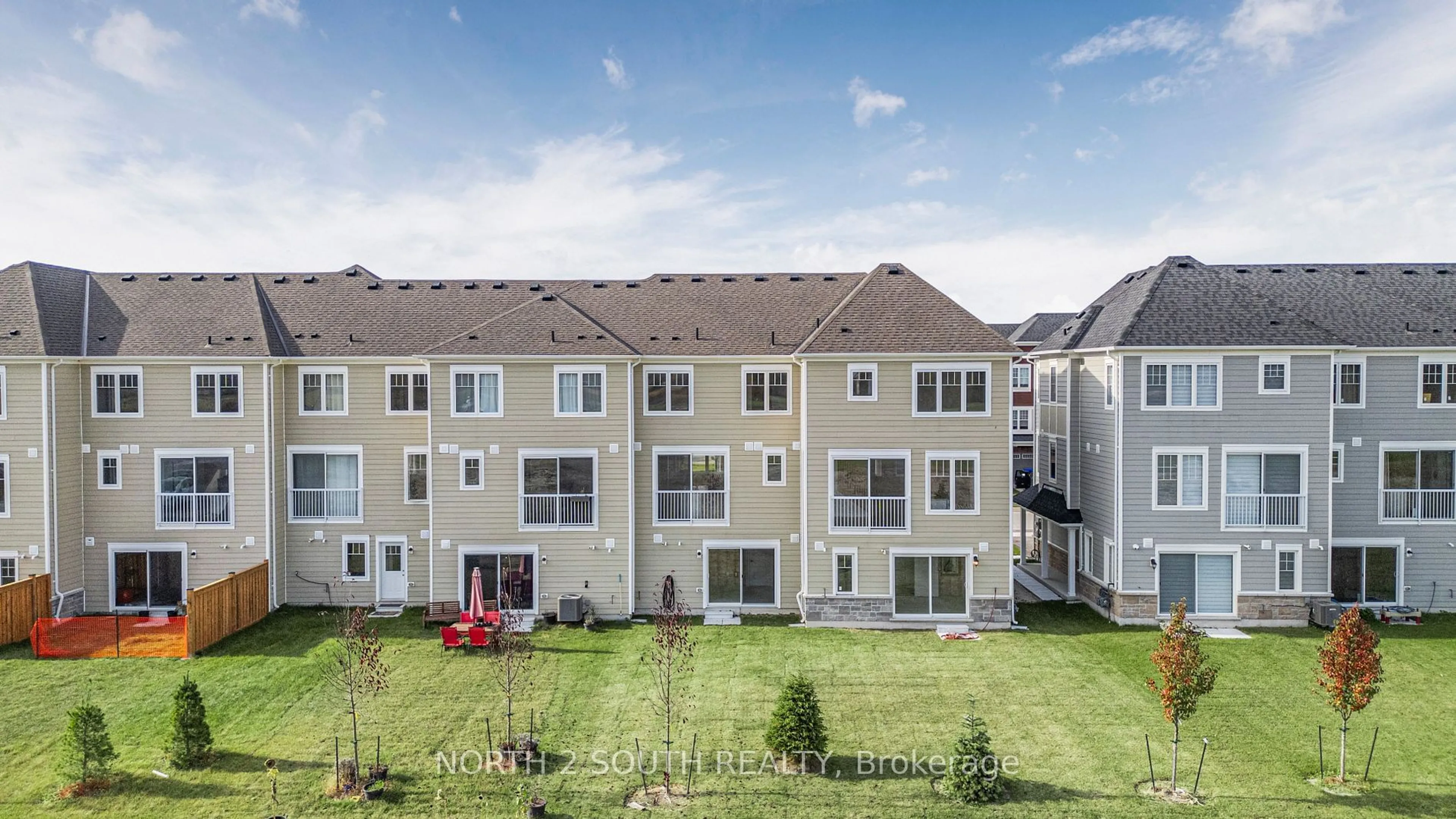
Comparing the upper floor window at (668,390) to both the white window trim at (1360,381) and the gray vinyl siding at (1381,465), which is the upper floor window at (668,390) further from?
the gray vinyl siding at (1381,465)

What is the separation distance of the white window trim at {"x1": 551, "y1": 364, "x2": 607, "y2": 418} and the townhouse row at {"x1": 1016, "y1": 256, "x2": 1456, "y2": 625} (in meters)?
13.9

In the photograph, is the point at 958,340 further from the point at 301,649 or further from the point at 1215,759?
the point at 301,649

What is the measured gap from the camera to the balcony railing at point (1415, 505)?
20594 mm

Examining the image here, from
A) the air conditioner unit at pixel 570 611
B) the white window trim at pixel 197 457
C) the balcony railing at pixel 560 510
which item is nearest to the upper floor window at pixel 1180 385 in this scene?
the balcony railing at pixel 560 510

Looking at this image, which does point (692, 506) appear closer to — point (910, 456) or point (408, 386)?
point (910, 456)

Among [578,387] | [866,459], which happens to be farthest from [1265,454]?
[578,387]

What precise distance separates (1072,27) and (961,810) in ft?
66.4

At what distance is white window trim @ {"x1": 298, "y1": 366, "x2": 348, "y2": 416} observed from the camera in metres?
21.2

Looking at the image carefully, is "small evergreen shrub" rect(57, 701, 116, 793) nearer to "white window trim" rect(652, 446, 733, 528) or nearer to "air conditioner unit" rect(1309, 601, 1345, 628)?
"white window trim" rect(652, 446, 733, 528)

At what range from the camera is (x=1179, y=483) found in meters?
19.7

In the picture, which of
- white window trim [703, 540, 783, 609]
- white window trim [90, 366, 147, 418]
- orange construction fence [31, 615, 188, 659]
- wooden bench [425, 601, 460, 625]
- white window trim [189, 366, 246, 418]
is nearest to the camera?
orange construction fence [31, 615, 188, 659]

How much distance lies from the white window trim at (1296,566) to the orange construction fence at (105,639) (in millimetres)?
27301

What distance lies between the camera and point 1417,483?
20.7m

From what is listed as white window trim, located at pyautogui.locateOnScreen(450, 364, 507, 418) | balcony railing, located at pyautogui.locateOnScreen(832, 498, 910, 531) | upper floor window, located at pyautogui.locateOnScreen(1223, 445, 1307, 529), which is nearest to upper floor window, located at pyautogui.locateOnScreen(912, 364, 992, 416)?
balcony railing, located at pyautogui.locateOnScreen(832, 498, 910, 531)
